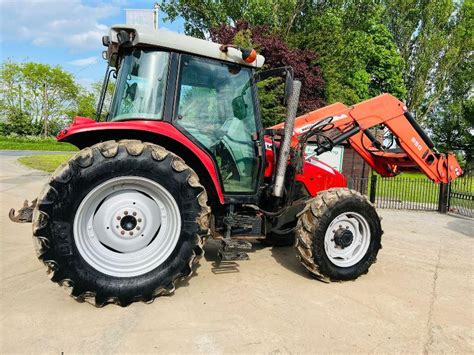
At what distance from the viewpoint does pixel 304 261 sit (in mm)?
4289

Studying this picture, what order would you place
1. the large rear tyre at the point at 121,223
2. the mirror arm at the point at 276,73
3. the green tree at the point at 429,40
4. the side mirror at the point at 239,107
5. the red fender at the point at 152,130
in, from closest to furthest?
the large rear tyre at the point at 121,223 → the red fender at the point at 152,130 → the mirror arm at the point at 276,73 → the side mirror at the point at 239,107 → the green tree at the point at 429,40

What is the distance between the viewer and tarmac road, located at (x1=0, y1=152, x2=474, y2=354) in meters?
2.98

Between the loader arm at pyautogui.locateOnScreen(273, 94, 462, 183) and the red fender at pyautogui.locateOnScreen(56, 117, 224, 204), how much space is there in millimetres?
1291

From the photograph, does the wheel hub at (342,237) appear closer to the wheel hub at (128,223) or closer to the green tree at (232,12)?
the wheel hub at (128,223)

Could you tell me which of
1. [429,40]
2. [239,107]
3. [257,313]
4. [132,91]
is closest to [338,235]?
[257,313]

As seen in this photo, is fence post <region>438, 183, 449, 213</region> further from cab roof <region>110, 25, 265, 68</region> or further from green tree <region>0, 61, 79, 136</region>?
green tree <region>0, 61, 79, 136</region>

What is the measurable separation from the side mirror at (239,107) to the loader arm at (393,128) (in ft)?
2.68

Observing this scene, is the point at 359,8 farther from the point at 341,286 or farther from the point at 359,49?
the point at 341,286

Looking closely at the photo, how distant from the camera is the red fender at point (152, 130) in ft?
11.5

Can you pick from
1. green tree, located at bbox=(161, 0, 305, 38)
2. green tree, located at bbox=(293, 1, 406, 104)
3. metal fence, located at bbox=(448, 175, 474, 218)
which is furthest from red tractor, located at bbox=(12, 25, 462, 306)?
green tree, located at bbox=(161, 0, 305, 38)

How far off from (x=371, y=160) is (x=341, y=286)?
8.12 feet

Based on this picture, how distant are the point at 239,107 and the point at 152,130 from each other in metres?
1.15

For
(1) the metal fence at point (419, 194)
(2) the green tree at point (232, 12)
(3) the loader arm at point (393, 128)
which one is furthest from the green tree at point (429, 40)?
(3) the loader arm at point (393, 128)

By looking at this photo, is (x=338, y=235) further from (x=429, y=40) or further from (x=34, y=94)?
(x=34, y=94)
